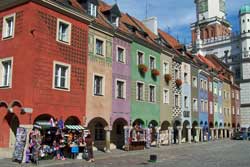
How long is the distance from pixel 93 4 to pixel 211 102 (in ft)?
92.2

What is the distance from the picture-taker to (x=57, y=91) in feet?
72.8

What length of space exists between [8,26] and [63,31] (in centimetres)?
349

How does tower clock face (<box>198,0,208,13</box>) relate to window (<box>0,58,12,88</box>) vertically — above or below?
above

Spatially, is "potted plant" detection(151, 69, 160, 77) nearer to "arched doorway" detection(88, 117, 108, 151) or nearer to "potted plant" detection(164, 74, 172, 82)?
"potted plant" detection(164, 74, 172, 82)

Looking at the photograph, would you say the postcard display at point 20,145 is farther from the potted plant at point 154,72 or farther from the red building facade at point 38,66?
the potted plant at point 154,72

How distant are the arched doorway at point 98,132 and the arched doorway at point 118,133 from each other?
132cm

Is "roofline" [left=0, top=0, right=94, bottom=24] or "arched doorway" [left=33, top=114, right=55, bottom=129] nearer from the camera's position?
"arched doorway" [left=33, top=114, right=55, bottom=129]

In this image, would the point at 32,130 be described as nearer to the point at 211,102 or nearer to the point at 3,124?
the point at 3,124

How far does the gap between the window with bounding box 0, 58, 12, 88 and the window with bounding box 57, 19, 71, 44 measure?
354 centimetres

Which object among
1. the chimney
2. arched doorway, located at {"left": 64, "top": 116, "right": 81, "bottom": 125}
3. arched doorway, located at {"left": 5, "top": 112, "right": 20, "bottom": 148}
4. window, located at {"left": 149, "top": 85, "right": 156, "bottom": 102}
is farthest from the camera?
the chimney

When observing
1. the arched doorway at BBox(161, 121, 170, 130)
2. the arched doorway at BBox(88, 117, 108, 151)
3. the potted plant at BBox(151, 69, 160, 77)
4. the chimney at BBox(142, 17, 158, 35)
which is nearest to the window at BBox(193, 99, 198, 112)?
the arched doorway at BBox(161, 121, 170, 130)

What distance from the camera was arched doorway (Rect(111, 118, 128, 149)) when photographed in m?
30.4

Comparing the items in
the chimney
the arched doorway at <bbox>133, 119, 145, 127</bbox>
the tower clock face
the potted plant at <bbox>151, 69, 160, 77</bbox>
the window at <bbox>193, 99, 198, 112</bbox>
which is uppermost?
the tower clock face

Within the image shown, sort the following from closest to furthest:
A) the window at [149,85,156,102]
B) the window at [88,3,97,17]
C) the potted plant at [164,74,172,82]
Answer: the window at [88,3,97,17], the window at [149,85,156,102], the potted plant at [164,74,172,82]
